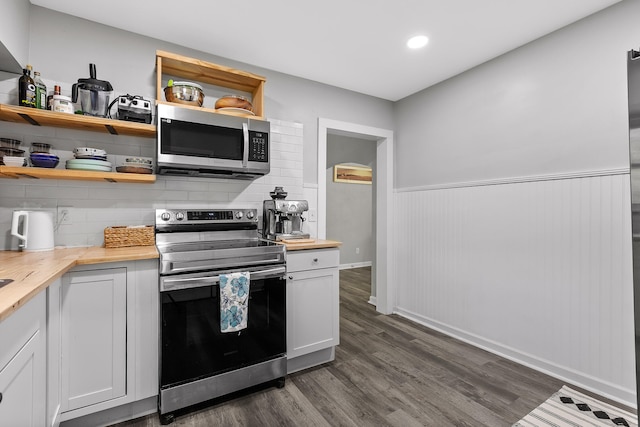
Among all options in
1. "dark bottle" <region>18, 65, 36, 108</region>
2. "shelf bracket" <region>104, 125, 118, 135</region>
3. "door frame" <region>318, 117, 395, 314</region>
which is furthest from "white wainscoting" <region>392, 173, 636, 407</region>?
"dark bottle" <region>18, 65, 36, 108</region>

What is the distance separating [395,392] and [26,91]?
2.88 metres

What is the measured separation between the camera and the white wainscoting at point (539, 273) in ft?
6.40

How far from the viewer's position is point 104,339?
166 cm

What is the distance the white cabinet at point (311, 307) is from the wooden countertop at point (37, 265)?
0.95 m

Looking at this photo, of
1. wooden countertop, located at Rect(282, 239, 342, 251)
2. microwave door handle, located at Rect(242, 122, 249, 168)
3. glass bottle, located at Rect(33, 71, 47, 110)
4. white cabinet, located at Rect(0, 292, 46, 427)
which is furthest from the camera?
microwave door handle, located at Rect(242, 122, 249, 168)

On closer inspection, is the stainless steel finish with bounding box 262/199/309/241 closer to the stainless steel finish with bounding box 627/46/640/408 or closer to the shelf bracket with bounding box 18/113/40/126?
the shelf bracket with bounding box 18/113/40/126

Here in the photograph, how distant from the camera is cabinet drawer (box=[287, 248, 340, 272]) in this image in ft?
7.29

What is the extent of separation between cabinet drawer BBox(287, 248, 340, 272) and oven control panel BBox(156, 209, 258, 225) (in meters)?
0.60

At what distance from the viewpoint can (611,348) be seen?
6.46 feet

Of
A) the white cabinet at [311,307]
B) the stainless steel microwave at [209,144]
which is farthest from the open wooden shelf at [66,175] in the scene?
the white cabinet at [311,307]

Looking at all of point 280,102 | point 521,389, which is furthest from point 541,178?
point 280,102

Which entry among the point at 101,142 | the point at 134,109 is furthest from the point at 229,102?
the point at 101,142

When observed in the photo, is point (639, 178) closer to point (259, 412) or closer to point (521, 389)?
point (521, 389)

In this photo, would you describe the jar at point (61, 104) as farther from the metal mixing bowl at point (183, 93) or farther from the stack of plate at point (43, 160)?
the metal mixing bowl at point (183, 93)
